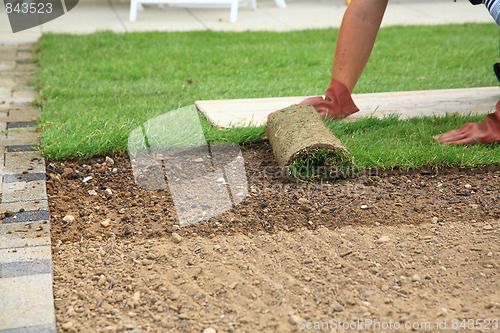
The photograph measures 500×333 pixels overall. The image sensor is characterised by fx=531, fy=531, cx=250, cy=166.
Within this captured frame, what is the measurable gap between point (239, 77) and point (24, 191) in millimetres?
2391

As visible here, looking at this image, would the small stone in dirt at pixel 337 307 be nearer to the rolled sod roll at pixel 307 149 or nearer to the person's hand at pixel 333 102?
the rolled sod roll at pixel 307 149

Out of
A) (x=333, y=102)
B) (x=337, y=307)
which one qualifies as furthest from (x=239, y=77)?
(x=337, y=307)

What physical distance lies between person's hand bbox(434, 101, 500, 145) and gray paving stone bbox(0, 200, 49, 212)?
7.12 ft

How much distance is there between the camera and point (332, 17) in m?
Answer: 7.32

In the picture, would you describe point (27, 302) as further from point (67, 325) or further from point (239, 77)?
point (239, 77)

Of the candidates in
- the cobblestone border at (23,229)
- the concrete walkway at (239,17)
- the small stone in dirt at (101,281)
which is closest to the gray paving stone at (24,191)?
the cobblestone border at (23,229)

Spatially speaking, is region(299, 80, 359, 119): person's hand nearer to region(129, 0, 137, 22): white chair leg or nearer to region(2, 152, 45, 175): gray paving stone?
region(2, 152, 45, 175): gray paving stone

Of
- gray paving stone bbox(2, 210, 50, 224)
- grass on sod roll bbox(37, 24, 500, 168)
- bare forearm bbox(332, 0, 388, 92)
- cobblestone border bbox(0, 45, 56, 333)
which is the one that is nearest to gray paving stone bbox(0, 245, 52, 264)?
cobblestone border bbox(0, 45, 56, 333)

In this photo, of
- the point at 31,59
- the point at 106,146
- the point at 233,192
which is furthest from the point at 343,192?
the point at 31,59

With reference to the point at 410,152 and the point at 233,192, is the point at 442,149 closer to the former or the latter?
the point at 410,152

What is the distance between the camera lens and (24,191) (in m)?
2.52

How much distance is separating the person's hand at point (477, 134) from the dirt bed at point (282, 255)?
30 cm

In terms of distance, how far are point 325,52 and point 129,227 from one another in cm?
358

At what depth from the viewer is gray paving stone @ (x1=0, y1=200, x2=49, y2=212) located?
2.38 m
